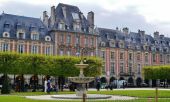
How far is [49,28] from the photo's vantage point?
70500 mm

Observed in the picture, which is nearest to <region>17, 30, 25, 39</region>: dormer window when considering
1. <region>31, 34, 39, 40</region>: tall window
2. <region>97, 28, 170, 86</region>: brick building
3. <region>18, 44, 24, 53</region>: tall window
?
<region>18, 44, 24, 53</region>: tall window

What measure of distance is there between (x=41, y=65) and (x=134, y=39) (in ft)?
132

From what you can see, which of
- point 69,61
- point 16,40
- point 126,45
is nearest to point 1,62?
point 69,61

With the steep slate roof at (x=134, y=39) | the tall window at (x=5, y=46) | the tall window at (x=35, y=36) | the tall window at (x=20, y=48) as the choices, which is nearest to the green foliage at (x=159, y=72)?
the steep slate roof at (x=134, y=39)

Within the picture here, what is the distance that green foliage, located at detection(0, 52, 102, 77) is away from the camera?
47.3 m

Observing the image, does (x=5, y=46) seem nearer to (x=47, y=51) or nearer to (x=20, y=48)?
(x=20, y=48)

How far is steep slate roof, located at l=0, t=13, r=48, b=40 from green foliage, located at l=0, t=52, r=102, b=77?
16.1 meters

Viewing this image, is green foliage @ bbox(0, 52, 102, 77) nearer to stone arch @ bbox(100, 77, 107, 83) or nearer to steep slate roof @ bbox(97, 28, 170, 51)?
stone arch @ bbox(100, 77, 107, 83)

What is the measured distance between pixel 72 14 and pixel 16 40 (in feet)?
47.5

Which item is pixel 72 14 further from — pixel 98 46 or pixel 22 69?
pixel 22 69

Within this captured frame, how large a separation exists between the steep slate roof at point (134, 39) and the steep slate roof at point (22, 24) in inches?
591

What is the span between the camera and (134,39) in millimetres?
85438

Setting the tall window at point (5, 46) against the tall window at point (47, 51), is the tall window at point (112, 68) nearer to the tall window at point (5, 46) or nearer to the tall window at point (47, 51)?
the tall window at point (47, 51)

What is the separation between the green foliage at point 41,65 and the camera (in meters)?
47.3
